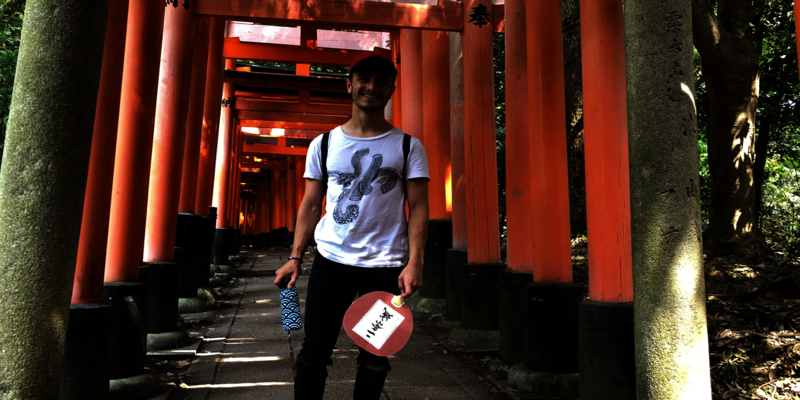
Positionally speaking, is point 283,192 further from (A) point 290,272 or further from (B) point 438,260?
(A) point 290,272

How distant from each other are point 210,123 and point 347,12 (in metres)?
3.93

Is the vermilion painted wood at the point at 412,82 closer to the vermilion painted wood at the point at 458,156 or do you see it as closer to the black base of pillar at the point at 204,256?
the vermilion painted wood at the point at 458,156

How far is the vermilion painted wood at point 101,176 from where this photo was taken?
125 inches

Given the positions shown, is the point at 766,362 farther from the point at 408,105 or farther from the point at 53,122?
the point at 408,105

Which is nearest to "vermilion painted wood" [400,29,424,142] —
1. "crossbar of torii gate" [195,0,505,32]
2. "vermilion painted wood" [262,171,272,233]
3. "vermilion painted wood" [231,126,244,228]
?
"crossbar of torii gate" [195,0,505,32]

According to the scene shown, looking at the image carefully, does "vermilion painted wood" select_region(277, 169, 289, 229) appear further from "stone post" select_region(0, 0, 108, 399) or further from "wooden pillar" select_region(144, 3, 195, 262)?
"stone post" select_region(0, 0, 108, 399)

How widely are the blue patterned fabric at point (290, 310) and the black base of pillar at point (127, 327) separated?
1.82 meters

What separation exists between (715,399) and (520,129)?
2293 millimetres

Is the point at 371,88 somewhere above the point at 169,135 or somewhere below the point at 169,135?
below

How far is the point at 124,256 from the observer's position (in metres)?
4.02

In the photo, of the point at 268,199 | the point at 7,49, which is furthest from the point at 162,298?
the point at 268,199

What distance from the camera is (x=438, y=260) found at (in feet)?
23.2

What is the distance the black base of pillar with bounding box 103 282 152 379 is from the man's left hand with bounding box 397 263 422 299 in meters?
2.34

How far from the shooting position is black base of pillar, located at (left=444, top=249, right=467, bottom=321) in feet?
19.6
